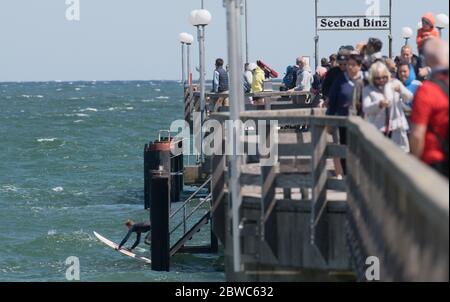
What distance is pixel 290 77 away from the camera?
95.8ft

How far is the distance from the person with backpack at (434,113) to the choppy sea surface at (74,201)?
1512cm

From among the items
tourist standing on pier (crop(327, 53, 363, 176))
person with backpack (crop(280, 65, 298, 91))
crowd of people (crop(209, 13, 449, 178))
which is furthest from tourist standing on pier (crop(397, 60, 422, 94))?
person with backpack (crop(280, 65, 298, 91))

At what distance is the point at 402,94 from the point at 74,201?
1113 inches

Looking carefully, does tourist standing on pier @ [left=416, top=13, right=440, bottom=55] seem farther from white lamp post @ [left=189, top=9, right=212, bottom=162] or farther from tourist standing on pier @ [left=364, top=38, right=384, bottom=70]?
white lamp post @ [left=189, top=9, right=212, bottom=162]

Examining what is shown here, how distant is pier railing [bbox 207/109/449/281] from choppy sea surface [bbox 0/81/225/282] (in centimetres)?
980

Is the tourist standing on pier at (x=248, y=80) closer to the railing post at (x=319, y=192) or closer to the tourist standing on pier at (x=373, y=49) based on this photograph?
the tourist standing on pier at (x=373, y=49)

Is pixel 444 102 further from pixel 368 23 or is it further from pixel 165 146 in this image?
pixel 165 146

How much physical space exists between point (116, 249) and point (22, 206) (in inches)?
476

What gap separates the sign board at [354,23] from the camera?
75.3 feet

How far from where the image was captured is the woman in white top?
12.6 meters

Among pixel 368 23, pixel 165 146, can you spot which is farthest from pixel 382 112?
pixel 165 146

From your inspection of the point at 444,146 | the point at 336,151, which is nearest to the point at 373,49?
the point at 336,151

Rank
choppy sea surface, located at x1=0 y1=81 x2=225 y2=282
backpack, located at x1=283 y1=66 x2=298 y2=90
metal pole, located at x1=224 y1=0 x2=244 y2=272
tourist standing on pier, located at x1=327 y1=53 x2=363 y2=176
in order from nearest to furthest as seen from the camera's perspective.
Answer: metal pole, located at x1=224 y1=0 x2=244 y2=272 → tourist standing on pier, located at x1=327 y1=53 x2=363 y2=176 → choppy sea surface, located at x1=0 y1=81 x2=225 y2=282 → backpack, located at x1=283 y1=66 x2=298 y2=90

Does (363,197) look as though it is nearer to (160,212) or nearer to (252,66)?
(160,212)
